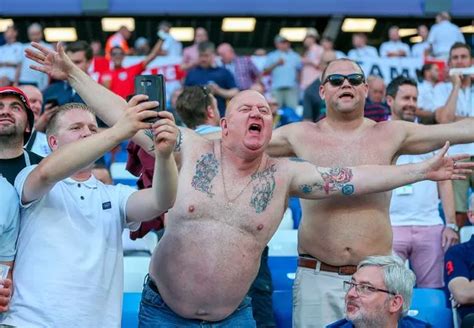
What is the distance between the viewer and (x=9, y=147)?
407 cm

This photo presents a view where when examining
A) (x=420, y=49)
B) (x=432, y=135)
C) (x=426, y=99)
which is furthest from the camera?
(x=420, y=49)

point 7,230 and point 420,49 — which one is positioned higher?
point 420,49

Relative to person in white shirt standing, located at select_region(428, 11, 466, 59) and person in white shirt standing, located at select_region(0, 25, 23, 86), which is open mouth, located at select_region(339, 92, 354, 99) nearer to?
person in white shirt standing, located at select_region(0, 25, 23, 86)

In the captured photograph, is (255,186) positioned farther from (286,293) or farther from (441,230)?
(441,230)

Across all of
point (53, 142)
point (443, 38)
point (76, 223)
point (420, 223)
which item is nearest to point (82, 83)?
point (53, 142)

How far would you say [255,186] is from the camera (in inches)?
163

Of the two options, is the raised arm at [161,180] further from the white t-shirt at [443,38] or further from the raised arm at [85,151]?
the white t-shirt at [443,38]

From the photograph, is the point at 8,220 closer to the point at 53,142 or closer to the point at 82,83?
the point at 53,142

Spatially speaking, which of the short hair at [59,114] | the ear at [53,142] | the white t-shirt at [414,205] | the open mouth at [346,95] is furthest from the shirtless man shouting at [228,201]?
the white t-shirt at [414,205]

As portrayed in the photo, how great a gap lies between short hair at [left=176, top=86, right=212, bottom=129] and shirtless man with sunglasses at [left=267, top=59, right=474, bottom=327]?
2.43 ft

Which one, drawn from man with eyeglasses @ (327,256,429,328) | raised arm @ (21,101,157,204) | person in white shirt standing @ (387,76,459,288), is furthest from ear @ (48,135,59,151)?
person in white shirt standing @ (387,76,459,288)

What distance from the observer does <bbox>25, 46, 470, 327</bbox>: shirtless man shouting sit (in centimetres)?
404

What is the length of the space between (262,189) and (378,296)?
748mm

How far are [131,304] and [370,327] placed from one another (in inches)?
59.2
